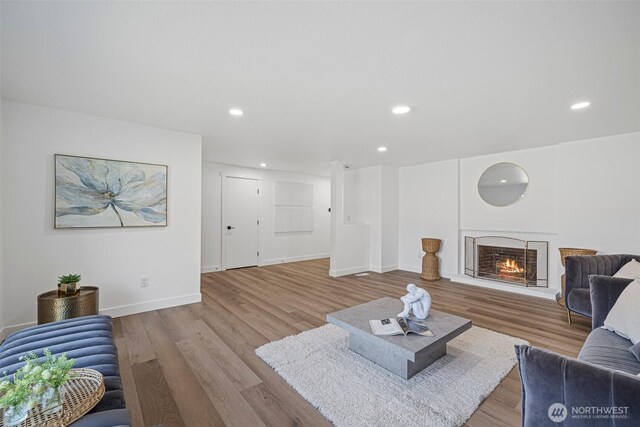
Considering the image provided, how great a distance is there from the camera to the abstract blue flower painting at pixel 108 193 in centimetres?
285

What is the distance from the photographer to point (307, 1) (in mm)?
1352

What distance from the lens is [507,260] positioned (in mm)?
4621

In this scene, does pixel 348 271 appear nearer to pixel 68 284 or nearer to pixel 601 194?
pixel 601 194

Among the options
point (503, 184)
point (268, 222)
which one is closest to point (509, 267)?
point (503, 184)

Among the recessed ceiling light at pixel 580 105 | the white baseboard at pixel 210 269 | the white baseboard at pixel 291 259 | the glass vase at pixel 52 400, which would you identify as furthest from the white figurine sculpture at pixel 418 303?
the white baseboard at pixel 291 259

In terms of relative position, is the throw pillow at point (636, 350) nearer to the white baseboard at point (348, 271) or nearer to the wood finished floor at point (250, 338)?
the wood finished floor at point (250, 338)

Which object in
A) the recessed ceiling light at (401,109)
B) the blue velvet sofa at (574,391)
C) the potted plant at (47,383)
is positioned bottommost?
the potted plant at (47,383)

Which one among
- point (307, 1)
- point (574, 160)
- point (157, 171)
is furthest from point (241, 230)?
point (574, 160)

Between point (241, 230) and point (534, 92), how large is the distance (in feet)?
17.9

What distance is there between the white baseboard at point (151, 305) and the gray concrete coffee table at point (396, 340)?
88.6 inches

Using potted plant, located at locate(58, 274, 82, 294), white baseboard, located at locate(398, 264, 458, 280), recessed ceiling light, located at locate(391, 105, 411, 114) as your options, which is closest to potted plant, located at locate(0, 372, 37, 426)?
potted plant, located at locate(58, 274, 82, 294)

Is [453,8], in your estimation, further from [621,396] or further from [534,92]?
[621,396]

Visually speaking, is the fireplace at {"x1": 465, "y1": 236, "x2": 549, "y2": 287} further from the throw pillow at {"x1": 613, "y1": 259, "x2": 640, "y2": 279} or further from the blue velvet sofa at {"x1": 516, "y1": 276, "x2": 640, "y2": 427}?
the blue velvet sofa at {"x1": 516, "y1": 276, "x2": 640, "y2": 427}

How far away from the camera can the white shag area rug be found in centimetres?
164
